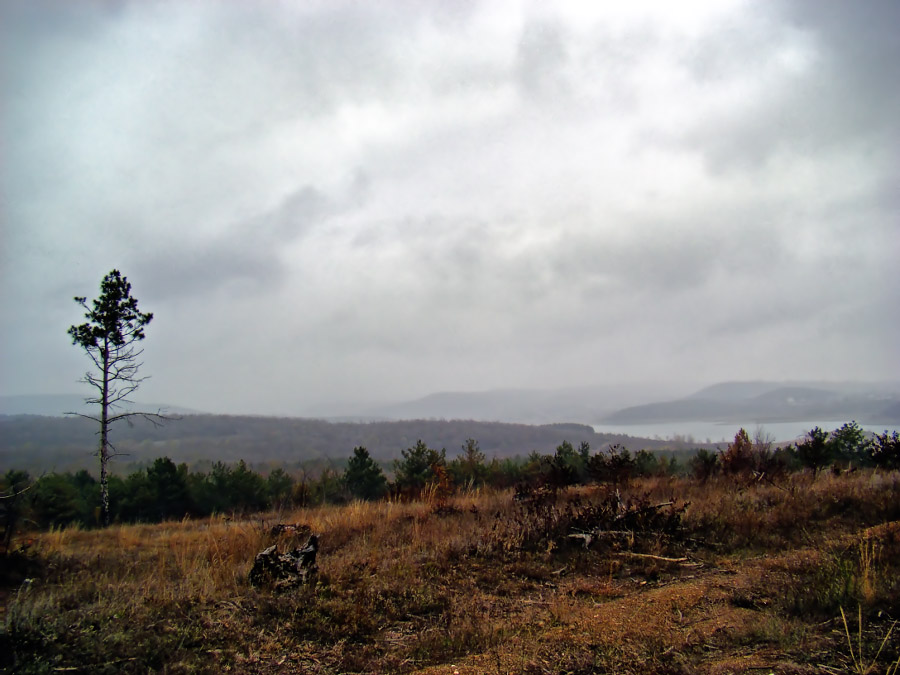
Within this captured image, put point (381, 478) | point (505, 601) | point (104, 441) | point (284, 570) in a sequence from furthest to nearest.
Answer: point (381, 478), point (104, 441), point (284, 570), point (505, 601)

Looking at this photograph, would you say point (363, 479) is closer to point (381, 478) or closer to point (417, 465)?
point (381, 478)

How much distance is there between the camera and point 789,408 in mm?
110312

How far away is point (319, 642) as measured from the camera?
428cm

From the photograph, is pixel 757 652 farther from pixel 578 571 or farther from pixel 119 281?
pixel 119 281

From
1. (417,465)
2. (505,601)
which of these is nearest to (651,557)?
(505,601)

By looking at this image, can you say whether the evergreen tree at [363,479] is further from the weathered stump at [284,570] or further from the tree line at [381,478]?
the weathered stump at [284,570]

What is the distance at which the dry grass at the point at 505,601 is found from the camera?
3641mm

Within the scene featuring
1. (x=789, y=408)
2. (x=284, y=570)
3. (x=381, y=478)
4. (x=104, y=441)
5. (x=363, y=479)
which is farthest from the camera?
(x=789, y=408)

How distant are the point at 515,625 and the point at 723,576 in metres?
2.93

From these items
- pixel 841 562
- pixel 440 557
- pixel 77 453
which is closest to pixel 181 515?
pixel 440 557

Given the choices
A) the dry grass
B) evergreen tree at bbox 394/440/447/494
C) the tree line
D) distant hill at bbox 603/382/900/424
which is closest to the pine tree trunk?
the tree line

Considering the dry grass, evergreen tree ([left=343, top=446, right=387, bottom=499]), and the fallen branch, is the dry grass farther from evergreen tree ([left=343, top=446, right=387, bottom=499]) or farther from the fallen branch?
evergreen tree ([left=343, top=446, right=387, bottom=499])

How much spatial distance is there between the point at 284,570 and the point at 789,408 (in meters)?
133

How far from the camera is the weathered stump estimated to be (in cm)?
539
